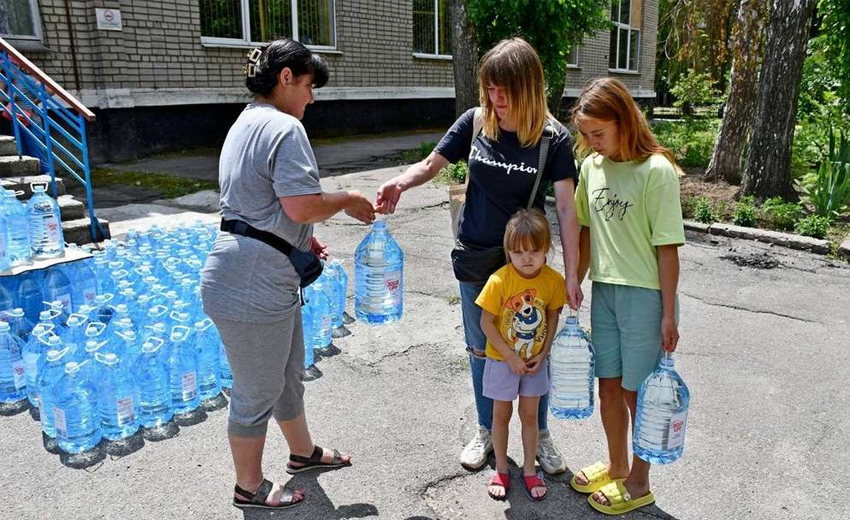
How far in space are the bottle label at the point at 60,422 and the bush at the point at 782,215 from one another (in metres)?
7.54

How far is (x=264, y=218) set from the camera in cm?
255

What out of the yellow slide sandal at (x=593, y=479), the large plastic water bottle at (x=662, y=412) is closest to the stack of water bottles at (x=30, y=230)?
the yellow slide sandal at (x=593, y=479)

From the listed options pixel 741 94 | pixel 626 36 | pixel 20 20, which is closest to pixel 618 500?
pixel 741 94

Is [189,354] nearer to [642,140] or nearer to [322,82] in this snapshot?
[322,82]

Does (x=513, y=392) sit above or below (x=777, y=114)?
below

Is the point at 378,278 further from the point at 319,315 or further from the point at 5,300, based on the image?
the point at 5,300

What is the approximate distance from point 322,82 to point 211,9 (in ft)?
38.1

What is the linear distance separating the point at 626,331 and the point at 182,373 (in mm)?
2408

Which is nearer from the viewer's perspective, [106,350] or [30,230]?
[106,350]

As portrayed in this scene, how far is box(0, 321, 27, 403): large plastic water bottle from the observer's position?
A: 150 inches

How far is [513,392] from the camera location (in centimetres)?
296

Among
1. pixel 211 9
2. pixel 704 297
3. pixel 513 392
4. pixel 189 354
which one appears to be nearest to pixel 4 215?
pixel 189 354

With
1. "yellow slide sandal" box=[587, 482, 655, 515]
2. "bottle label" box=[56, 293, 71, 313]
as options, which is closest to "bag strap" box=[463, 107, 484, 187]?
"yellow slide sandal" box=[587, 482, 655, 515]

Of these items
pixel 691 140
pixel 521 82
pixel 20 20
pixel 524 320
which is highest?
pixel 20 20
